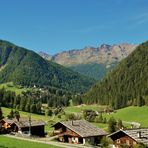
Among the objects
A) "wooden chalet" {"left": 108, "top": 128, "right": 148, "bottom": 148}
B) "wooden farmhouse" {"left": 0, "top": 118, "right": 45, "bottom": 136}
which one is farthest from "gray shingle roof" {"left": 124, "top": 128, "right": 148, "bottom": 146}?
"wooden farmhouse" {"left": 0, "top": 118, "right": 45, "bottom": 136}

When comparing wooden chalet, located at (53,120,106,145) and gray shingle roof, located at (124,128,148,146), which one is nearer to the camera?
gray shingle roof, located at (124,128,148,146)

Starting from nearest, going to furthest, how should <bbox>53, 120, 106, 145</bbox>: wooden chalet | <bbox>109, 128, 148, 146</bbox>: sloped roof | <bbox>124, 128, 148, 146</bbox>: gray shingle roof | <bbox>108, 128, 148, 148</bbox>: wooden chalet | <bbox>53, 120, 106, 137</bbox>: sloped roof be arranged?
<bbox>124, 128, 148, 146</bbox>: gray shingle roof → <bbox>109, 128, 148, 146</bbox>: sloped roof → <bbox>108, 128, 148, 148</bbox>: wooden chalet → <bbox>53, 120, 106, 145</bbox>: wooden chalet → <bbox>53, 120, 106, 137</bbox>: sloped roof

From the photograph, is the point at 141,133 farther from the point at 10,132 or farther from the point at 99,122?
the point at 99,122

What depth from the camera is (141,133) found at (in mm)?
84938

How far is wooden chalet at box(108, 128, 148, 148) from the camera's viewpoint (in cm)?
8356

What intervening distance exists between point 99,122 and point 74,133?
280 ft

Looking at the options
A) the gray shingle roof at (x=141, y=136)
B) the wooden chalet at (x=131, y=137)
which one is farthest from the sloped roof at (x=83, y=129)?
the gray shingle roof at (x=141, y=136)

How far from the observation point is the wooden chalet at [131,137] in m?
83.6

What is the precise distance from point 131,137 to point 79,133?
71.4 ft

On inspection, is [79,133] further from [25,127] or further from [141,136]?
[25,127]

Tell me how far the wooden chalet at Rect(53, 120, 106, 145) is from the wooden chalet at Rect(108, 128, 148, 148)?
14.9 metres

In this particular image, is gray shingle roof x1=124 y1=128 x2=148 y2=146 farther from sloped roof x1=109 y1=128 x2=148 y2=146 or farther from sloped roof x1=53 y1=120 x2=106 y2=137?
sloped roof x1=53 y1=120 x2=106 y2=137

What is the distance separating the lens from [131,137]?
8412cm

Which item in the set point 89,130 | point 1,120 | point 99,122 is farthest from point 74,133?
point 99,122
